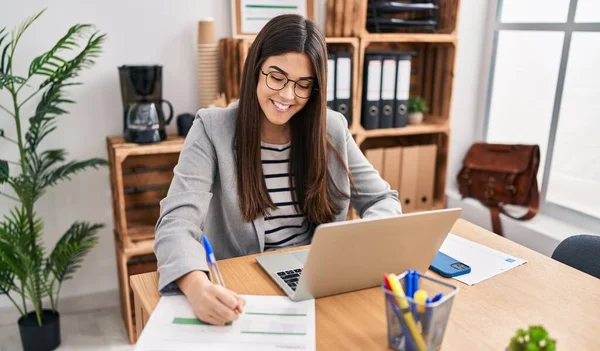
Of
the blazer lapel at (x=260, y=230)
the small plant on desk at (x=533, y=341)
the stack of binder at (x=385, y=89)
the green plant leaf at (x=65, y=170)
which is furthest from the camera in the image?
the stack of binder at (x=385, y=89)

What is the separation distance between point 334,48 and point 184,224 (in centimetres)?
165

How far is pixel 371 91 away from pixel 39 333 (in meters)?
1.84

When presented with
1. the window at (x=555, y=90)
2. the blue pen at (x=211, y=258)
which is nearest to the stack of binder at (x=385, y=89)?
the window at (x=555, y=90)

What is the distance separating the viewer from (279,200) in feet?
4.89

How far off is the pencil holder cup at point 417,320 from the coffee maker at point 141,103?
1599 mm

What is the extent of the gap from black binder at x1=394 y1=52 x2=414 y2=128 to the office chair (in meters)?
1.31

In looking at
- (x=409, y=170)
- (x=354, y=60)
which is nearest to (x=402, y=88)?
(x=354, y=60)

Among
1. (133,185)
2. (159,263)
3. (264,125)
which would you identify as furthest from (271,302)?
(133,185)

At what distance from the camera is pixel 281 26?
1.30 m

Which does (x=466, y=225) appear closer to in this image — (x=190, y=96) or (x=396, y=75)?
(x=396, y=75)

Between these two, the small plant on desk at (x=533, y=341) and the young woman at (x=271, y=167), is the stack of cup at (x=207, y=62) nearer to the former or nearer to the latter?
the young woman at (x=271, y=167)

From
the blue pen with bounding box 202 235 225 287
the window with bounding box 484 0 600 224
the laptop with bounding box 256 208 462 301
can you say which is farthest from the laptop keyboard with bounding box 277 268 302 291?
the window with bounding box 484 0 600 224

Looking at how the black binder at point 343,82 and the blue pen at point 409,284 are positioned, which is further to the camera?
the black binder at point 343,82

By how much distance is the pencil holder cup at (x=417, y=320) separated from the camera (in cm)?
85
